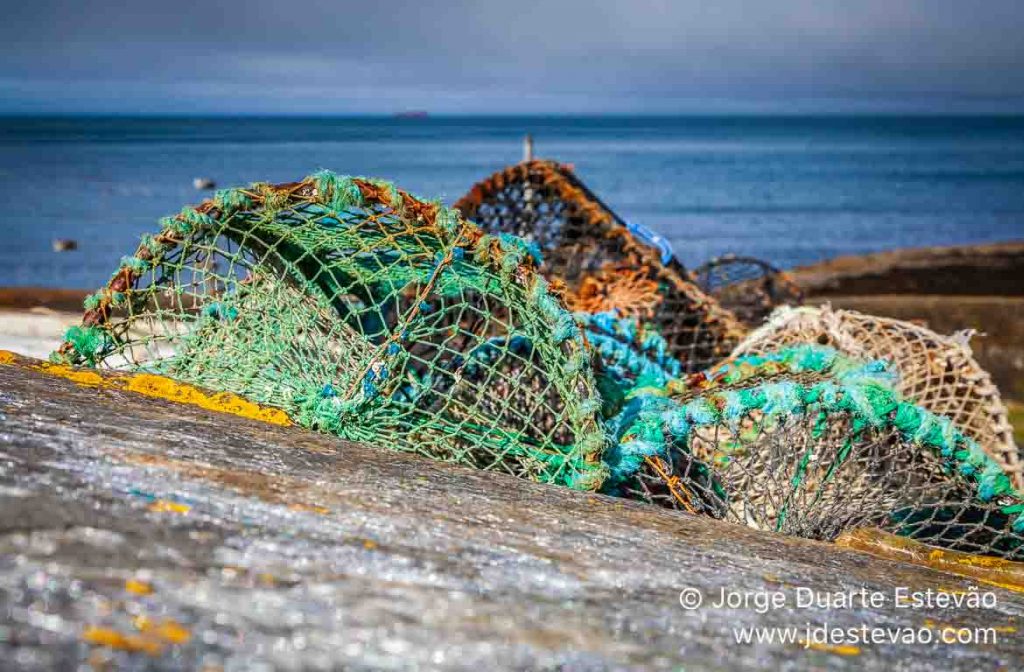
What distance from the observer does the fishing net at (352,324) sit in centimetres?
243

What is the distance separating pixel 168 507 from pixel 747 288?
22.0ft

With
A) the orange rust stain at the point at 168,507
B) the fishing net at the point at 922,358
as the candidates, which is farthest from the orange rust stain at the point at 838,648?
the fishing net at the point at 922,358

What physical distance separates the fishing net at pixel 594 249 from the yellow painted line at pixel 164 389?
9.79ft

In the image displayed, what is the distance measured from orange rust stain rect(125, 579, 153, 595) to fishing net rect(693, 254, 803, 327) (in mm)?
6512

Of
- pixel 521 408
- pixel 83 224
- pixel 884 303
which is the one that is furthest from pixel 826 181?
pixel 521 408

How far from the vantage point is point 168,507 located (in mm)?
1202

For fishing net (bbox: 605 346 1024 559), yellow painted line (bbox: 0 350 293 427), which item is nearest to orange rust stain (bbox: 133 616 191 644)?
yellow painted line (bbox: 0 350 293 427)

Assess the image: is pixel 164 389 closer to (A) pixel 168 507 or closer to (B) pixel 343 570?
(A) pixel 168 507

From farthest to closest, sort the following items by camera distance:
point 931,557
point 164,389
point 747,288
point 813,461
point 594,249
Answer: point 747,288 → point 594,249 → point 813,461 → point 164,389 → point 931,557

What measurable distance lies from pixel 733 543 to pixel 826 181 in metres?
58.2

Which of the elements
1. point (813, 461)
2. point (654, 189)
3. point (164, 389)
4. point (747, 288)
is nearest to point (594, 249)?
point (747, 288)

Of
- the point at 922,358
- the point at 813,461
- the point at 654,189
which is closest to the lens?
the point at 813,461

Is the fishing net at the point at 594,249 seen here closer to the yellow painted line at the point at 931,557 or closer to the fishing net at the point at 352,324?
the fishing net at the point at 352,324

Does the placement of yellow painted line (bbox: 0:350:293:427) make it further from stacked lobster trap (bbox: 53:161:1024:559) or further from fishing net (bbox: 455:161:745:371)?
fishing net (bbox: 455:161:745:371)
